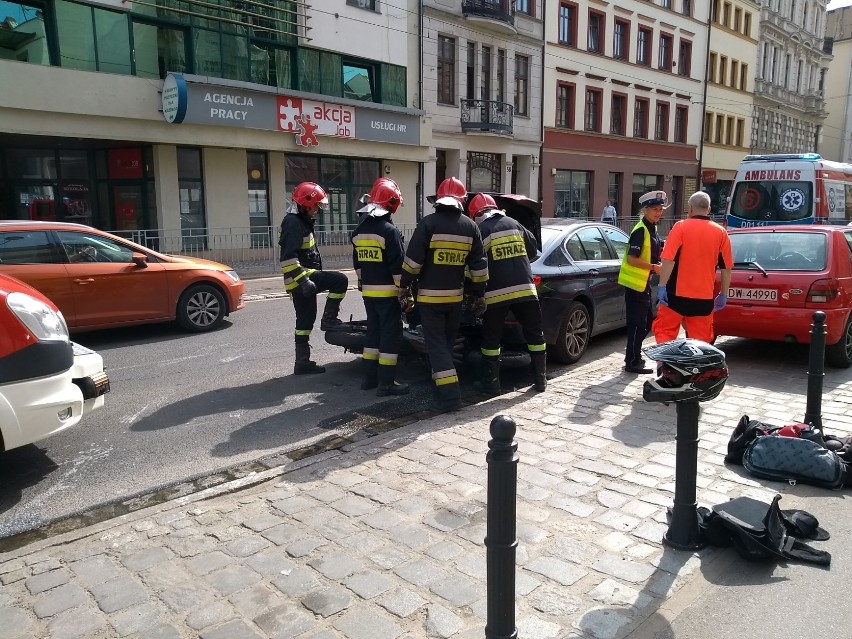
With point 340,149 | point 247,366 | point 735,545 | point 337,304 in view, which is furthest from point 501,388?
point 340,149

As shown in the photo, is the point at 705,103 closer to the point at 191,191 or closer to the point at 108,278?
the point at 191,191

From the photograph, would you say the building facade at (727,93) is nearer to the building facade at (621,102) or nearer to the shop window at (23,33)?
the building facade at (621,102)

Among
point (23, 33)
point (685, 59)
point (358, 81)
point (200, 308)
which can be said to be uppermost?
point (685, 59)

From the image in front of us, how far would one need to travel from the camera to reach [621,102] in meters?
34.0

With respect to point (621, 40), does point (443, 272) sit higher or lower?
lower

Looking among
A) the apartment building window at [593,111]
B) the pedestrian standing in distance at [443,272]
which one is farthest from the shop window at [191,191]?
the apartment building window at [593,111]

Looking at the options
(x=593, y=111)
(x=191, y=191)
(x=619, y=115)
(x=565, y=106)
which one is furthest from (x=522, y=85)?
(x=191, y=191)

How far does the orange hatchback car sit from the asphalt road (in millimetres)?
390

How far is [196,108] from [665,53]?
28.1 metres

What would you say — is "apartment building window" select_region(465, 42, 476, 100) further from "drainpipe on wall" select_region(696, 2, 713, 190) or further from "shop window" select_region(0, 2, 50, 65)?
"drainpipe on wall" select_region(696, 2, 713, 190)

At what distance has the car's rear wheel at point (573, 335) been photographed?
7559mm

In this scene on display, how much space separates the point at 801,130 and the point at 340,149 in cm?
4441

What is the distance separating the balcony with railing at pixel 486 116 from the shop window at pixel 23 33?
559 inches

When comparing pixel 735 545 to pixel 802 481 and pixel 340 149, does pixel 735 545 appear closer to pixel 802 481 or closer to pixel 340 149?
pixel 802 481
